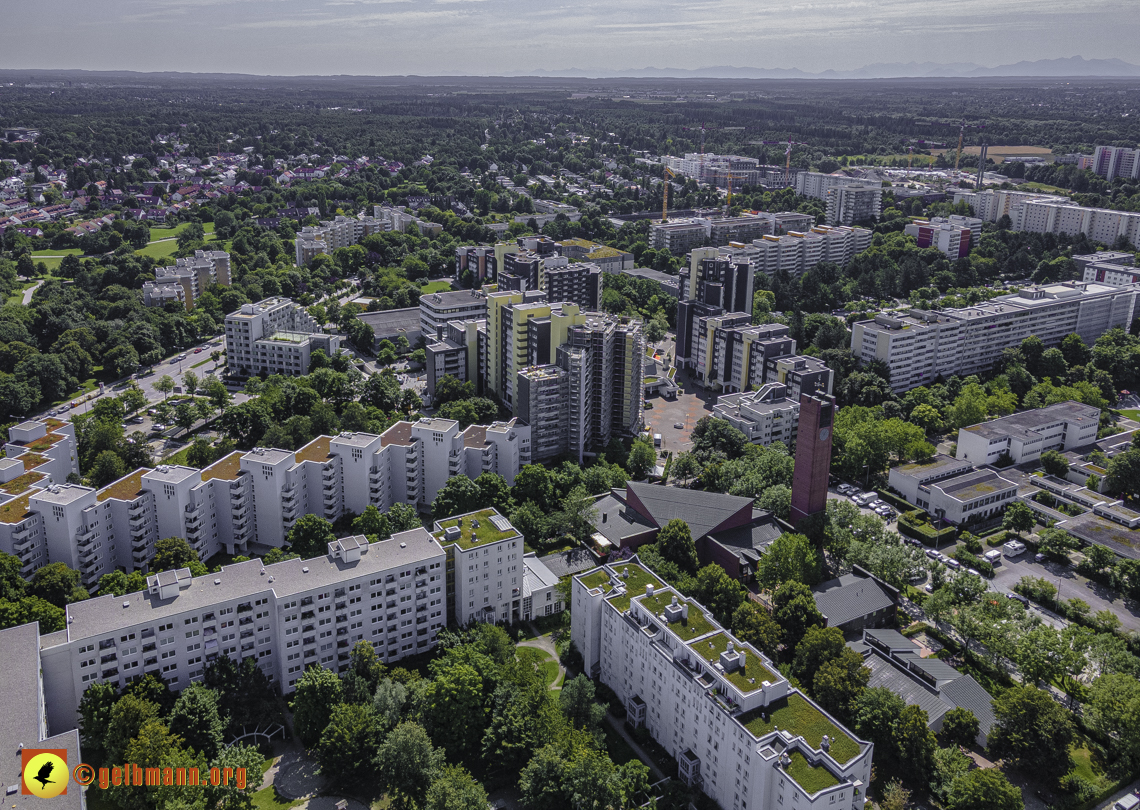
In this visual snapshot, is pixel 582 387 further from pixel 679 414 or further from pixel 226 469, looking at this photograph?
pixel 226 469

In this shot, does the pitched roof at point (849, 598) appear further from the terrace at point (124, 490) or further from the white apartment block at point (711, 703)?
the terrace at point (124, 490)

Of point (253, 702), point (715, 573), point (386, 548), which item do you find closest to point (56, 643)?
point (253, 702)

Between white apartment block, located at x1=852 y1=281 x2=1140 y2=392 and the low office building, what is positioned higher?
white apartment block, located at x1=852 y1=281 x2=1140 y2=392

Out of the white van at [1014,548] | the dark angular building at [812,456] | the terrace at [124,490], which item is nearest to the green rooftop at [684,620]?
the dark angular building at [812,456]

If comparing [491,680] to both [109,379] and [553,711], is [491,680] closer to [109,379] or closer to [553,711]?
[553,711]

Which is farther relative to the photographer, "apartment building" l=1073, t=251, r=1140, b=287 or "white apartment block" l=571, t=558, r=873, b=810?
"apartment building" l=1073, t=251, r=1140, b=287

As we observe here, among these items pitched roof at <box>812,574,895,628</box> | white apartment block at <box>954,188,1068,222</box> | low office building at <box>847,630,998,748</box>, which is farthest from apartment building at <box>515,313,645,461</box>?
white apartment block at <box>954,188,1068,222</box>

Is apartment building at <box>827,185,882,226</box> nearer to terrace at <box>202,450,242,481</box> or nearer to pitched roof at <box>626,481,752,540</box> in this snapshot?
pitched roof at <box>626,481,752,540</box>
